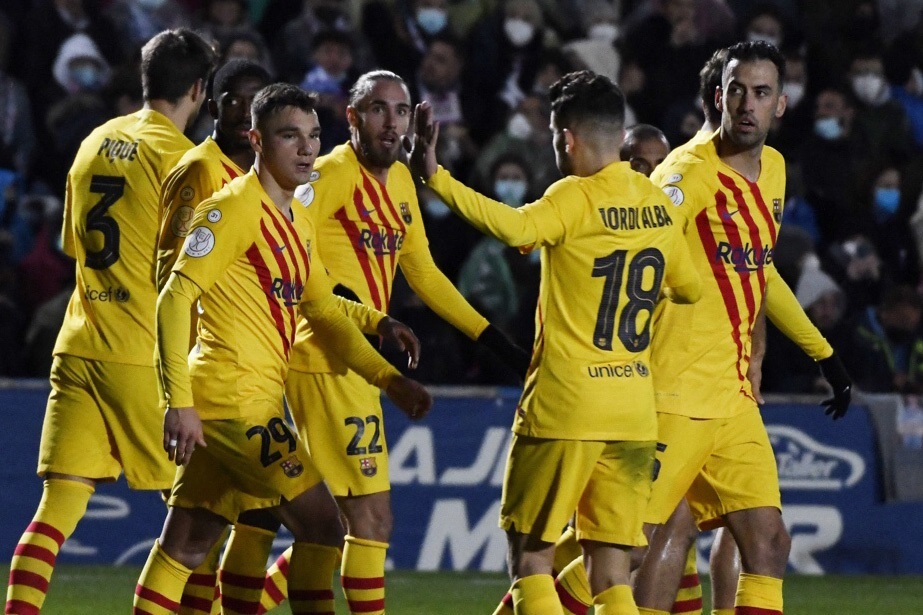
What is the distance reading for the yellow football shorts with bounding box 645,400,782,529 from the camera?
257 inches

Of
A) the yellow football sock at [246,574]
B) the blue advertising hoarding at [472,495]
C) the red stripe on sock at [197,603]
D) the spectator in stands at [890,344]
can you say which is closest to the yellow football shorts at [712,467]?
the yellow football sock at [246,574]

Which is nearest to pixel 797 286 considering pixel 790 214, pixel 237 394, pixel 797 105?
pixel 790 214

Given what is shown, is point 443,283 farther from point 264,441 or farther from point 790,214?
point 790,214

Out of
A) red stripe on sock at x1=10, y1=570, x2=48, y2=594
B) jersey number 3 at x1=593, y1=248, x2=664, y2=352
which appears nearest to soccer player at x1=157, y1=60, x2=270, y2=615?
red stripe on sock at x1=10, y1=570, x2=48, y2=594

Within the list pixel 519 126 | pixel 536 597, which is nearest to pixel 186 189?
pixel 536 597

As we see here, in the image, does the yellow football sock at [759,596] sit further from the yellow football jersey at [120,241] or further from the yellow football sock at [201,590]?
the yellow football jersey at [120,241]

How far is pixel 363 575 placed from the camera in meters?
6.76

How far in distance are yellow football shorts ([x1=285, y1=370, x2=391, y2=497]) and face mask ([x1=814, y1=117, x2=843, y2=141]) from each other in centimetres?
766

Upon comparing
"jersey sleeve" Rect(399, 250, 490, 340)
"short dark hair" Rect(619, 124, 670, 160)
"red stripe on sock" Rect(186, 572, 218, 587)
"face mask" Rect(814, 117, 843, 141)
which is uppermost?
"face mask" Rect(814, 117, 843, 141)

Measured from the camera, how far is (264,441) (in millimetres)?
5926

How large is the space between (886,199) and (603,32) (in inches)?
103

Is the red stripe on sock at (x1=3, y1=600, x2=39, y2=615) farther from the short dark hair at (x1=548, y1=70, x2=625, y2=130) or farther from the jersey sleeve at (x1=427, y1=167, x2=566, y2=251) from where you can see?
the short dark hair at (x1=548, y1=70, x2=625, y2=130)

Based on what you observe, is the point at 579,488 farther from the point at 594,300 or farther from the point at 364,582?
the point at 364,582

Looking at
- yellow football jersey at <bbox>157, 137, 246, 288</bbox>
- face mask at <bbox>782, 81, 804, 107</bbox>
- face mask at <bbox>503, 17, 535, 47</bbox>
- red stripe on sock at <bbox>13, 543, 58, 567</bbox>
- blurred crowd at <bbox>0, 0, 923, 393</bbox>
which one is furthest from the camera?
face mask at <bbox>782, 81, 804, 107</bbox>
